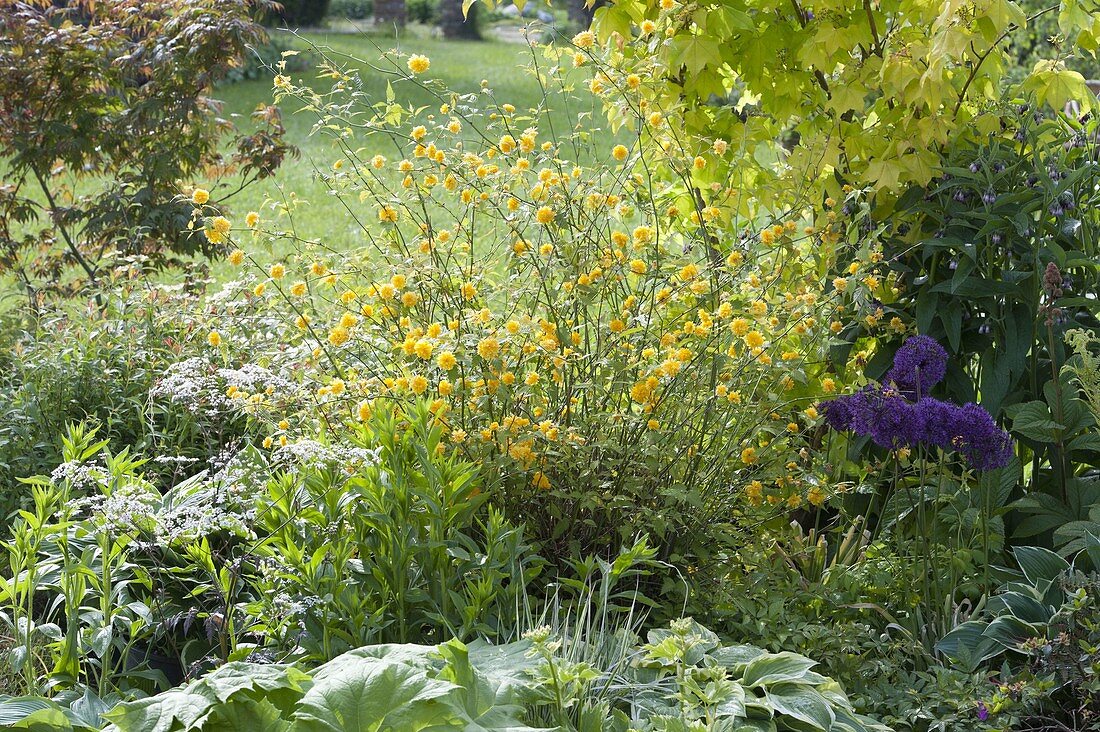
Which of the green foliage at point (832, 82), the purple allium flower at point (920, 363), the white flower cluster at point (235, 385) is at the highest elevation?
the green foliage at point (832, 82)

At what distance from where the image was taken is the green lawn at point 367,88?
8.29 metres

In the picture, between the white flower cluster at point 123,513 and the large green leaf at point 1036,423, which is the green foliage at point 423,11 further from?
the white flower cluster at point 123,513

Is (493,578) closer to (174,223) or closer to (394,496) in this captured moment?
(394,496)

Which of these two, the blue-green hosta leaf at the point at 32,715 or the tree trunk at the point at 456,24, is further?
the tree trunk at the point at 456,24

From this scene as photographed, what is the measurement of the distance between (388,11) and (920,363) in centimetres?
1808

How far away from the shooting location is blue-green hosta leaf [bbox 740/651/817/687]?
6.77 ft

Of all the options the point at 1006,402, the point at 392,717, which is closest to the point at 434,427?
the point at 392,717

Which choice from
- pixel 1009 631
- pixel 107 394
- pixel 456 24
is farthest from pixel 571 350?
pixel 456 24

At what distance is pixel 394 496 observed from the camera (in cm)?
224

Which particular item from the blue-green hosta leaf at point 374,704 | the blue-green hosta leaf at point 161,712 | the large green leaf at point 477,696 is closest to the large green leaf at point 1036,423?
the large green leaf at point 477,696

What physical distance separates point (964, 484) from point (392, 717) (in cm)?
180

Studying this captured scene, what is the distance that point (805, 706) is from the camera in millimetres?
1998

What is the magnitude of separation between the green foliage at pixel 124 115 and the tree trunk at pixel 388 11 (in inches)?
567

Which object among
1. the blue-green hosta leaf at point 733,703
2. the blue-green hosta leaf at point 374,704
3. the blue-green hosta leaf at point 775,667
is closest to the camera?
the blue-green hosta leaf at point 374,704
